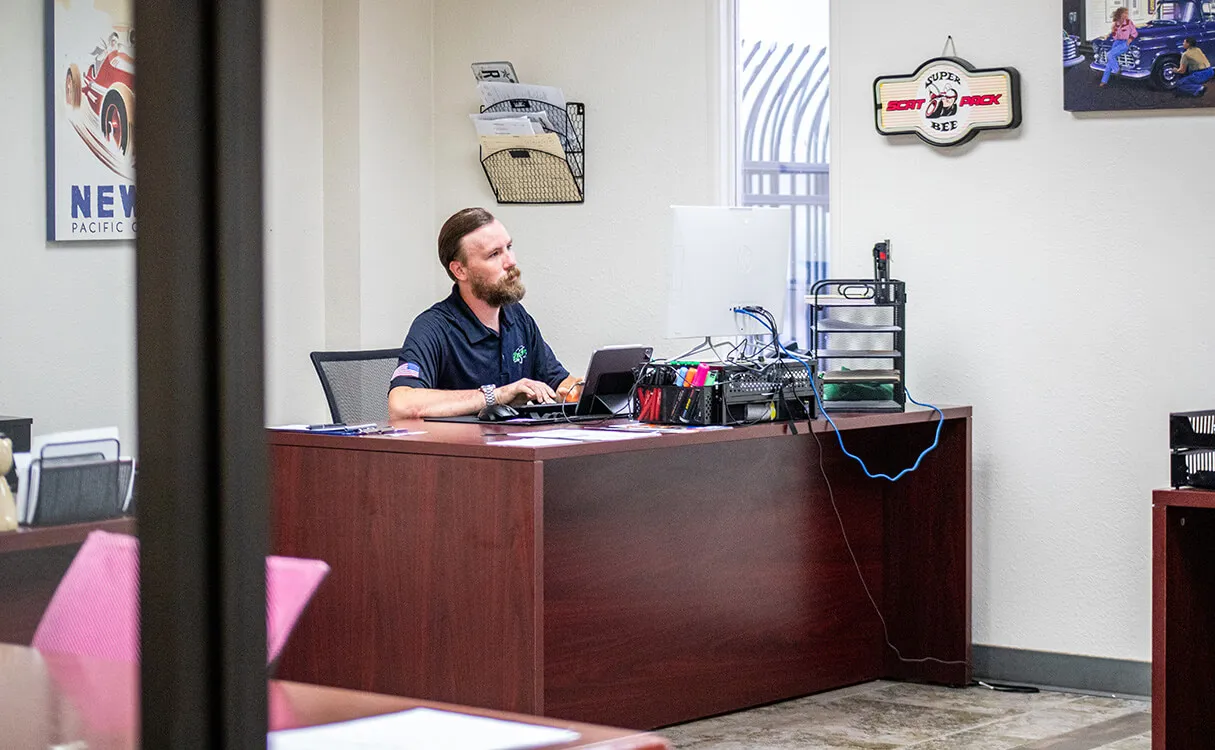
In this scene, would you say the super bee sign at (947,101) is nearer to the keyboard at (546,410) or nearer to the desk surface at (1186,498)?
the keyboard at (546,410)

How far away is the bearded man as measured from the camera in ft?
13.2

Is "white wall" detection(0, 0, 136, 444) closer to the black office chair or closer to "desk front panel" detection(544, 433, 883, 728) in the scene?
"desk front panel" detection(544, 433, 883, 728)

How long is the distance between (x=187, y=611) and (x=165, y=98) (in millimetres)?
145

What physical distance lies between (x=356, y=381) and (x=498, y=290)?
49 cm

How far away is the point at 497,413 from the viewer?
3.63 m

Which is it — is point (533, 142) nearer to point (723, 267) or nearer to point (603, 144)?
point (603, 144)

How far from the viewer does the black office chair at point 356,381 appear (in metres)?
3.99

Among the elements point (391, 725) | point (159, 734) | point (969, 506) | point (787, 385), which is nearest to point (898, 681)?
point (969, 506)

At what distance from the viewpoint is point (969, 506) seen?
416 centimetres

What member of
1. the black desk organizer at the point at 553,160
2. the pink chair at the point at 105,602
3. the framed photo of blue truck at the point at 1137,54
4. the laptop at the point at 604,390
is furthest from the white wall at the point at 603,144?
the pink chair at the point at 105,602

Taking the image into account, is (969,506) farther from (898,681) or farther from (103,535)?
(103,535)

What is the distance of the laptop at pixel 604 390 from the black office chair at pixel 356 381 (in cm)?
55

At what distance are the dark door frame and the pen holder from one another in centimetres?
311

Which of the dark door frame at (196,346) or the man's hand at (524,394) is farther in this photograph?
the man's hand at (524,394)
